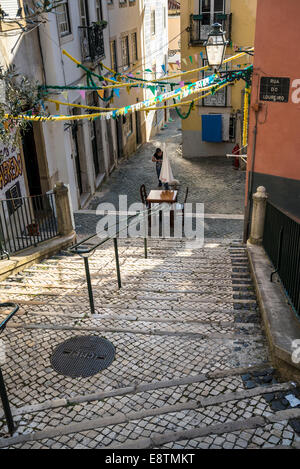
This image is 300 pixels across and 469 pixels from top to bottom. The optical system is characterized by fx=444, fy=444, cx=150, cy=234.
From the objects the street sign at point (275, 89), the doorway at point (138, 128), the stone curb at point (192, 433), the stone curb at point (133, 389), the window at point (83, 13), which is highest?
the window at point (83, 13)

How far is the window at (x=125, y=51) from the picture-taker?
21.6 metres

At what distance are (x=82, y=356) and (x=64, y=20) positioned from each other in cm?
1165

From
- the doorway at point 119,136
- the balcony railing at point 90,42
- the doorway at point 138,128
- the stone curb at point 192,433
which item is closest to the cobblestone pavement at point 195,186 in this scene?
the doorway at point 119,136

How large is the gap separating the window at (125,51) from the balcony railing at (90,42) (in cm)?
553

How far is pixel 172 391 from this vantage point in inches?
183

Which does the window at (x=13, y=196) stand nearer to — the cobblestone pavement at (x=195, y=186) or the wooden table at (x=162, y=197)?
the cobblestone pavement at (x=195, y=186)

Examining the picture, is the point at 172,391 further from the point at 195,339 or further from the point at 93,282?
the point at 93,282

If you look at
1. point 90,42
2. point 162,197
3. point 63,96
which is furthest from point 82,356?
point 90,42

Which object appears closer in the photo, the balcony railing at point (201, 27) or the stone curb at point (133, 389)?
the stone curb at point (133, 389)

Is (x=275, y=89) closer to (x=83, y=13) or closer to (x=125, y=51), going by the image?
(x=83, y=13)

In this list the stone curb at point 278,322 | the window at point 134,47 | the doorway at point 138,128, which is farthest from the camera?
the doorway at point 138,128

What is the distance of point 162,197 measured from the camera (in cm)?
1318
